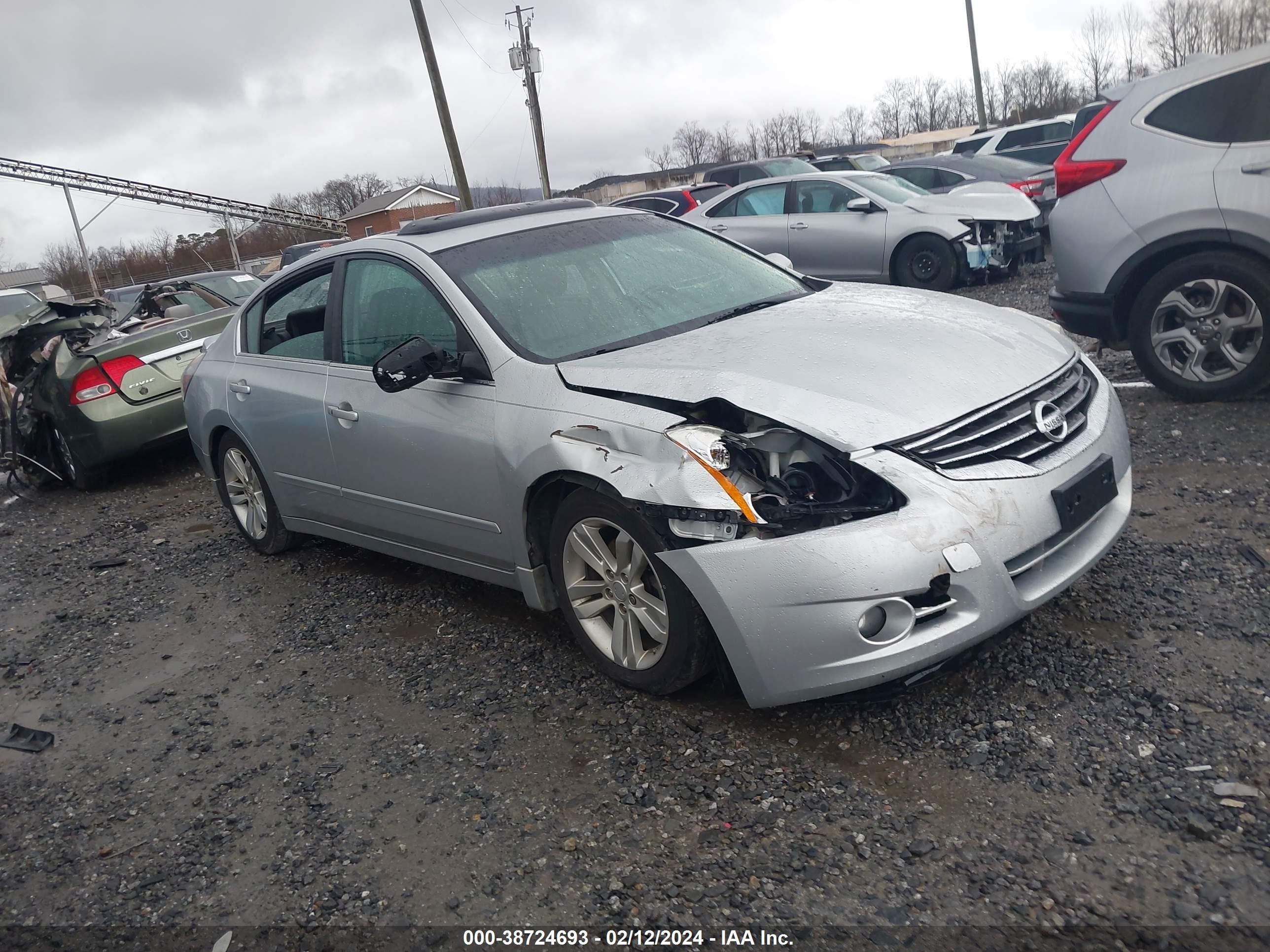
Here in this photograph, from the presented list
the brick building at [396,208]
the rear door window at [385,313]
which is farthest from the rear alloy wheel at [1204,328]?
the brick building at [396,208]

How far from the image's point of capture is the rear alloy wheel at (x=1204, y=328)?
539cm

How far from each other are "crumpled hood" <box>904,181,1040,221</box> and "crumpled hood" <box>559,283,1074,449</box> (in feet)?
25.3

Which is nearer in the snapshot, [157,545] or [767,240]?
[157,545]

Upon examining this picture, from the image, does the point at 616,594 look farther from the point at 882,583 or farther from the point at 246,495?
the point at 246,495

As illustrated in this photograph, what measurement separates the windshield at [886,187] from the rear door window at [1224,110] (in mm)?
6001

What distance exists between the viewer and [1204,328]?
18.4ft

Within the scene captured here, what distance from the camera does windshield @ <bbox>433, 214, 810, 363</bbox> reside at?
154 inches

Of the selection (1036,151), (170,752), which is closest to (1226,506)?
(170,752)

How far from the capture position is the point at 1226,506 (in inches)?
174

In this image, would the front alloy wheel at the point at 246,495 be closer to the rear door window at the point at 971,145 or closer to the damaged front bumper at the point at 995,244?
the damaged front bumper at the point at 995,244

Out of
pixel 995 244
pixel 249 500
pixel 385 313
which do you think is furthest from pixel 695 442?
pixel 995 244

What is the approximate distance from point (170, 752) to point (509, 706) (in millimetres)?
1315

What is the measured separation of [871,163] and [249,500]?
17.2m

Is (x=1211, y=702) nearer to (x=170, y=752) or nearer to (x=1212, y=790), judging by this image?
(x=1212, y=790)
